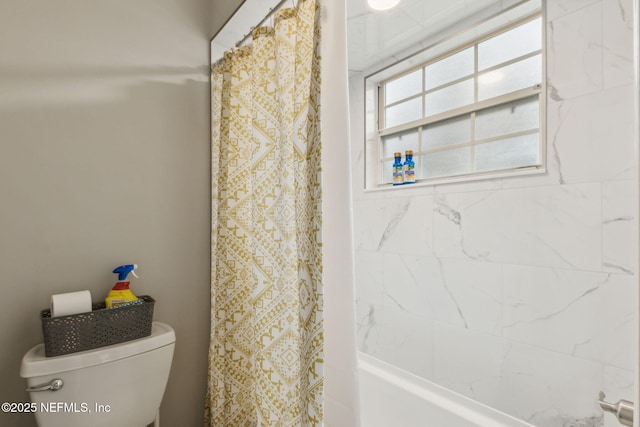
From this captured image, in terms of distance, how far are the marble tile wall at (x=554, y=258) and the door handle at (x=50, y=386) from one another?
1.73 m

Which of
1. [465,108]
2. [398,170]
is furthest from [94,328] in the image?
[465,108]

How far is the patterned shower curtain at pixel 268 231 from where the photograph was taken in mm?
897

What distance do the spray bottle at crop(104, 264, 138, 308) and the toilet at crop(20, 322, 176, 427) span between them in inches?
6.1

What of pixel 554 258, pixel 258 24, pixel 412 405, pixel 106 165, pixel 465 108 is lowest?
pixel 412 405

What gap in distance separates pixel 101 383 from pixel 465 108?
6.98ft

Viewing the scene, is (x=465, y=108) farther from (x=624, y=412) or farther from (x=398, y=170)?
(x=624, y=412)

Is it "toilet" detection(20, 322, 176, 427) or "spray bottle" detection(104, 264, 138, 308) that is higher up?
"spray bottle" detection(104, 264, 138, 308)

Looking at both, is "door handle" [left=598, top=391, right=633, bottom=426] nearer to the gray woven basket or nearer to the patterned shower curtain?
the patterned shower curtain

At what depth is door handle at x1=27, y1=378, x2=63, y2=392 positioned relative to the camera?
3.14 ft

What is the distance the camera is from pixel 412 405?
56.4 inches

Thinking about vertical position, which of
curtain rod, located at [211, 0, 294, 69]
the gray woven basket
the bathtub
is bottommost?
the bathtub

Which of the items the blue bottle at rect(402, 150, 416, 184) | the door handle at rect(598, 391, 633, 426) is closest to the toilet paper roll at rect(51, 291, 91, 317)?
the door handle at rect(598, 391, 633, 426)

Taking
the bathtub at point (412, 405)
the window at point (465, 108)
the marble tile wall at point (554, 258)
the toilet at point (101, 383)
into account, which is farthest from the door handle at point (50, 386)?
the window at point (465, 108)

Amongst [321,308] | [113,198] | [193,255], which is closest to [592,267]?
[321,308]
